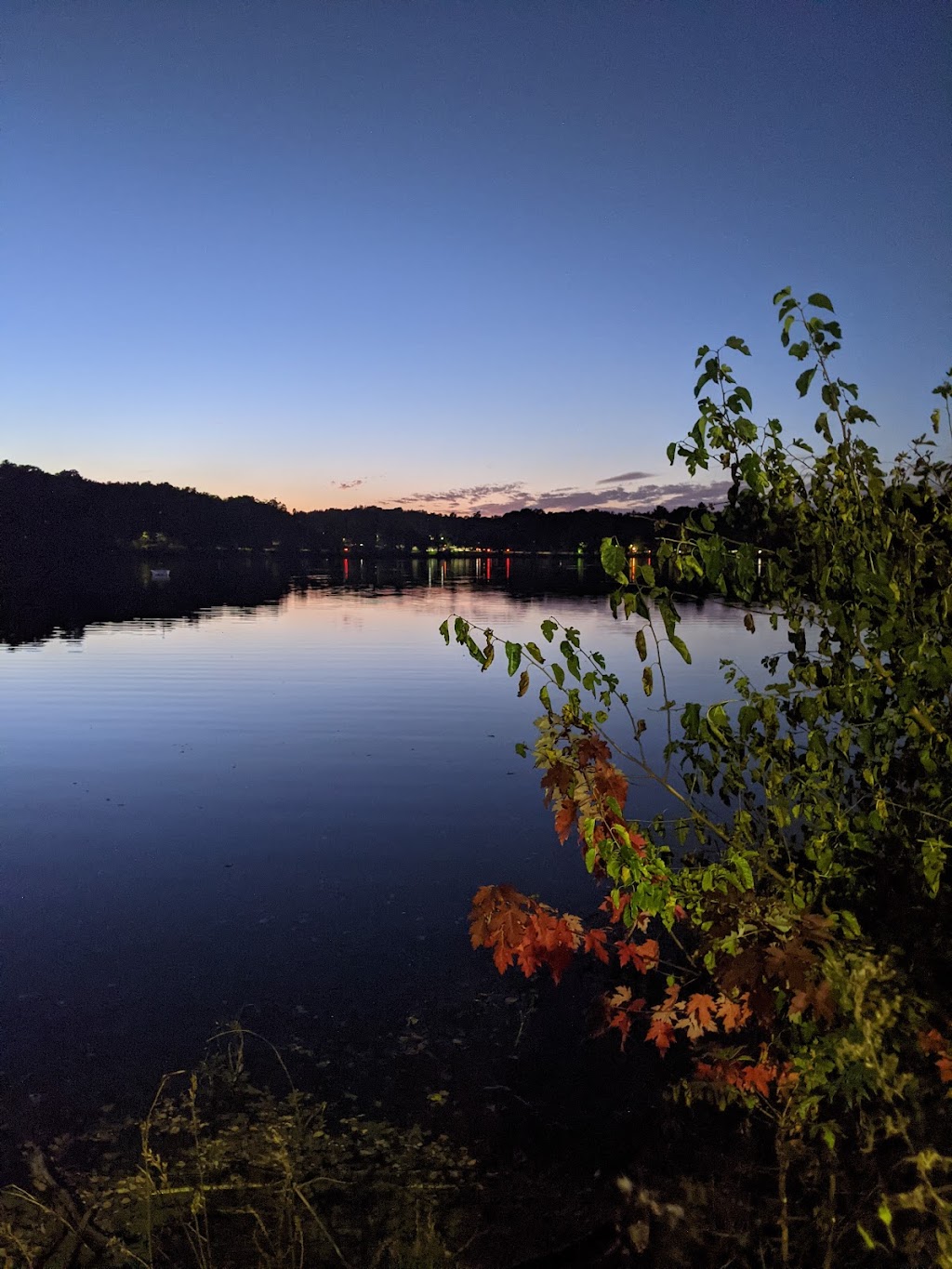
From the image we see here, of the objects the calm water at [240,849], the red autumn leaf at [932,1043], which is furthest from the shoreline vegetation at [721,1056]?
the calm water at [240,849]

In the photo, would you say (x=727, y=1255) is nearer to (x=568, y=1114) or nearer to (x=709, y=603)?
(x=568, y=1114)

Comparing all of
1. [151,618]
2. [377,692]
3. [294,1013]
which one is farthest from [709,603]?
[294,1013]

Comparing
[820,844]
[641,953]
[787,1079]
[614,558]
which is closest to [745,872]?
[820,844]

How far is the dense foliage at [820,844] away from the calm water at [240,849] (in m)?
3.83

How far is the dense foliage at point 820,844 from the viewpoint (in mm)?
4391

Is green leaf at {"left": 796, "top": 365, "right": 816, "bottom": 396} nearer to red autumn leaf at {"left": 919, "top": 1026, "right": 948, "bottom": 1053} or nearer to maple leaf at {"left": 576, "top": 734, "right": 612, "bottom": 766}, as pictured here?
maple leaf at {"left": 576, "top": 734, "right": 612, "bottom": 766}

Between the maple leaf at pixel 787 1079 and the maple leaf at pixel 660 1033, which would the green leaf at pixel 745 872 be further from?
the maple leaf at pixel 660 1033

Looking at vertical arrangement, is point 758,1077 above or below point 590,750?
below

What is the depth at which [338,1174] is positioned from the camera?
19.9 feet

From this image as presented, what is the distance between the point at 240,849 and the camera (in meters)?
12.7

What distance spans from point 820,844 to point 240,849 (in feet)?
31.1

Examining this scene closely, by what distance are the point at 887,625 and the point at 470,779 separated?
41.8ft

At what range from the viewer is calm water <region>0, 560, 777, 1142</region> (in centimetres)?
825

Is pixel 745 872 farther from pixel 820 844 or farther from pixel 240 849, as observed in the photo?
pixel 240 849
